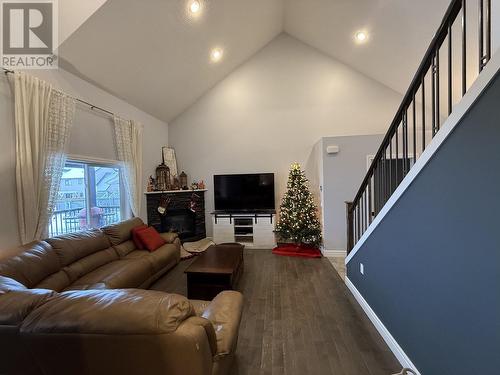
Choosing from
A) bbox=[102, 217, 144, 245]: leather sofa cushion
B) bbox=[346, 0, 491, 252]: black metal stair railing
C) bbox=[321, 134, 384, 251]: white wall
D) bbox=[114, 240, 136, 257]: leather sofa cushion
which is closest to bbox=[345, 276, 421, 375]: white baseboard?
bbox=[346, 0, 491, 252]: black metal stair railing

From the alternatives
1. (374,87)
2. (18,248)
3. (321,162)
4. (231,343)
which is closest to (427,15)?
(374,87)

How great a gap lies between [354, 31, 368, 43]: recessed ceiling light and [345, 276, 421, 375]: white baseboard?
4.26 metres

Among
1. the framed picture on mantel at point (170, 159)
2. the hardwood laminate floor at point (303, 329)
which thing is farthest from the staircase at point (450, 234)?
the framed picture on mantel at point (170, 159)

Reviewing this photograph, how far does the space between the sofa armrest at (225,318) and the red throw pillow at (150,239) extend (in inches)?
90.5

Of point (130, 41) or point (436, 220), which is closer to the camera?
point (436, 220)

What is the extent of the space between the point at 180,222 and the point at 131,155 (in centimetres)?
200

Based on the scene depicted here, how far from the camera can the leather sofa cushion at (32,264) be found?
2088 mm

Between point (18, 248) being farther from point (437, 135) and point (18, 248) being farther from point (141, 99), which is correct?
point (437, 135)

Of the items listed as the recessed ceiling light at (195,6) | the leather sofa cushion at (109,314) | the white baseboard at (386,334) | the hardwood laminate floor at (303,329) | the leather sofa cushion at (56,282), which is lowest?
the hardwood laminate floor at (303,329)

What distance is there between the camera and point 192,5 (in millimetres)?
3527

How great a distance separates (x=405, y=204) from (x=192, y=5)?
3.86 metres

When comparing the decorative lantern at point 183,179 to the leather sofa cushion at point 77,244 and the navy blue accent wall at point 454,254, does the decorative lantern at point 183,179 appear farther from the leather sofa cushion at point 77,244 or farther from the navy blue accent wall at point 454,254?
the navy blue accent wall at point 454,254

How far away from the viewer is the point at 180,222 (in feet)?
18.7

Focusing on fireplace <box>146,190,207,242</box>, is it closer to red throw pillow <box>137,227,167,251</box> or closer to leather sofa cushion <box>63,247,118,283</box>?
red throw pillow <box>137,227,167,251</box>
